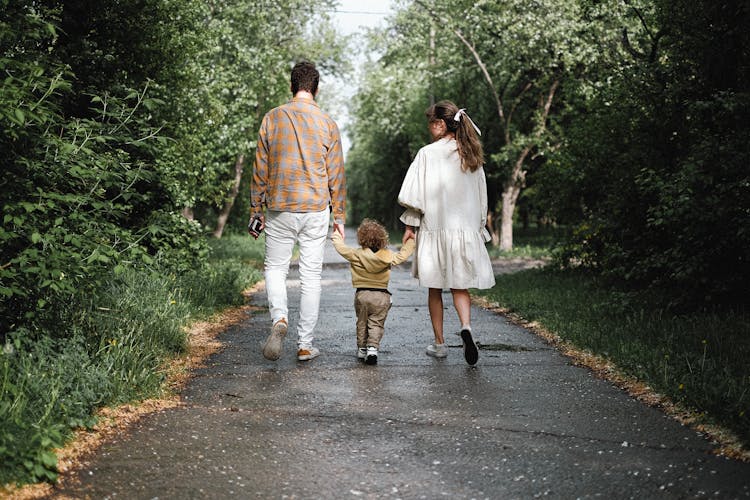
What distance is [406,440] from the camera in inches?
167

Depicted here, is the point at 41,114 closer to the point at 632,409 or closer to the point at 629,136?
the point at 632,409

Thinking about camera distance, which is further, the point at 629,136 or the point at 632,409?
the point at 629,136

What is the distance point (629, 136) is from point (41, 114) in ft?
28.7

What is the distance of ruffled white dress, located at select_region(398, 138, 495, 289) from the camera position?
6.55 m

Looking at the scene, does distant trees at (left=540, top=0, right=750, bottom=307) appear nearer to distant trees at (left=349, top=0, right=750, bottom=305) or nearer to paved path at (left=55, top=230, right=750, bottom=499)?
distant trees at (left=349, top=0, right=750, bottom=305)

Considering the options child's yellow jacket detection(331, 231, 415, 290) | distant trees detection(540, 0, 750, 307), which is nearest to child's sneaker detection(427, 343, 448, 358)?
child's yellow jacket detection(331, 231, 415, 290)

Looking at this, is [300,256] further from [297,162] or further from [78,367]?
[78,367]

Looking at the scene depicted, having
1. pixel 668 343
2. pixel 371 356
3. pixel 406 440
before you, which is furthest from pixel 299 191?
pixel 668 343

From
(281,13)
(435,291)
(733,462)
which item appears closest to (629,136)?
(435,291)

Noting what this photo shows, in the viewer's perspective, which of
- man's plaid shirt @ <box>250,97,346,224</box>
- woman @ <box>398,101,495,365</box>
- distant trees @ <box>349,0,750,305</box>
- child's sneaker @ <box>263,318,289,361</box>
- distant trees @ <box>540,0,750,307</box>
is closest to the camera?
child's sneaker @ <box>263,318,289,361</box>

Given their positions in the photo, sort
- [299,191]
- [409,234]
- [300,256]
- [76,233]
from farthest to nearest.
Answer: [409,234] → [300,256] → [299,191] → [76,233]

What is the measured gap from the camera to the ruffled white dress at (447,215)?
655 centimetres

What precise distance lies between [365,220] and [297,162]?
77 centimetres

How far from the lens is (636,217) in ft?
34.7
